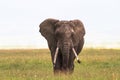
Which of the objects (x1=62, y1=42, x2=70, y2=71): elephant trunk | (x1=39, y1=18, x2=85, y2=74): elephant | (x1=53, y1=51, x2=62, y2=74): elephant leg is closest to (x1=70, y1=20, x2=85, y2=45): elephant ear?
(x1=39, y1=18, x2=85, y2=74): elephant

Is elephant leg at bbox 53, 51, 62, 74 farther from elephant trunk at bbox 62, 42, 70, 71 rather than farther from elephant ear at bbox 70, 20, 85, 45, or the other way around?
elephant ear at bbox 70, 20, 85, 45

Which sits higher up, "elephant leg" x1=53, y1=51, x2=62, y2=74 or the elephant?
the elephant

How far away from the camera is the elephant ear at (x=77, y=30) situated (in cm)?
1973

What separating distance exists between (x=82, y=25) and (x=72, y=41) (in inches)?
78.5

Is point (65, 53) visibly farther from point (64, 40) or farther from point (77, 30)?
point (77, 30)

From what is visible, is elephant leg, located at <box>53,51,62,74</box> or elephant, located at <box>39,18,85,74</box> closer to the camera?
elephant, located at <box>39,18,85,74</box>

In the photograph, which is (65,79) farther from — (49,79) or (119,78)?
(119,78)

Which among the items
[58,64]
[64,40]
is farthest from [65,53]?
[58,64]

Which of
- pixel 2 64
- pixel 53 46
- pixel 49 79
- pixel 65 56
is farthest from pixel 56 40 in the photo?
pixel 2 64

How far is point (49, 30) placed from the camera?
68.6 feet

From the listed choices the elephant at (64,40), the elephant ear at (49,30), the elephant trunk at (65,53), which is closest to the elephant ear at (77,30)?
the elephant at (64,40)

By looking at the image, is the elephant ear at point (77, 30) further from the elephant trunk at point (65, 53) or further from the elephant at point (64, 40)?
the elephant trunk at point (65, 53)

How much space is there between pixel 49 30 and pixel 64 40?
2558mm

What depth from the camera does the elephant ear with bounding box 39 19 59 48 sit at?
2040 cm
